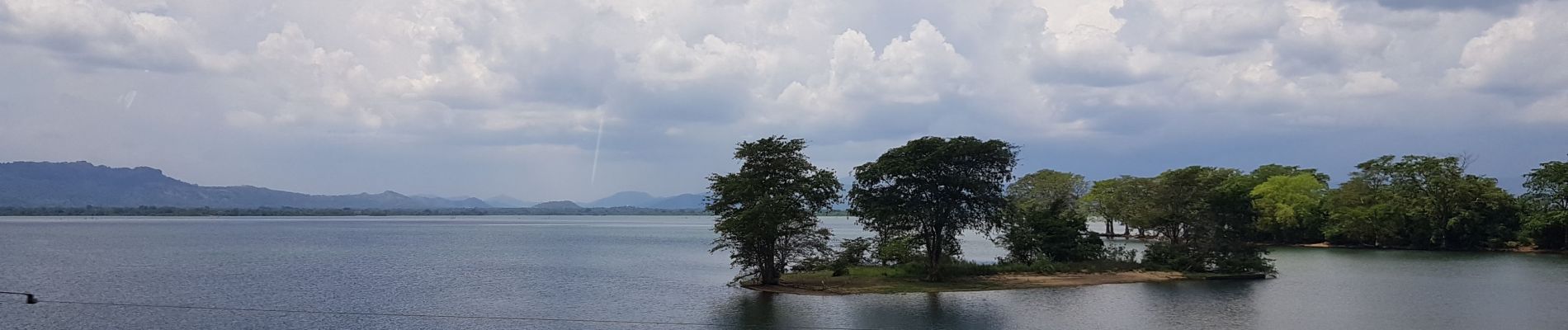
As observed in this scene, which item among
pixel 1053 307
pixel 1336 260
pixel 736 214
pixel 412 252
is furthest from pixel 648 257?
pixel 1336 260

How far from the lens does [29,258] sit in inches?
3164

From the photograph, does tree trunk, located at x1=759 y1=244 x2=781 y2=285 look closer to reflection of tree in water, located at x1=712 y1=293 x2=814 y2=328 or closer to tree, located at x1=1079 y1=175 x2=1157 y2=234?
reflection of tree in water, located at x1=712 y1=293 x2=814 y2=328

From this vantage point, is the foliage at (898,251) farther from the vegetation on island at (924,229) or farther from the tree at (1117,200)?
the tree at (1117,200)

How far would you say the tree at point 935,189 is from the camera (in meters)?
52.4

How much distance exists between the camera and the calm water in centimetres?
3847

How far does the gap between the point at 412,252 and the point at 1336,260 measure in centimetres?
7857

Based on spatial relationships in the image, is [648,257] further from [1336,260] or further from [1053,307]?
[1336,260]

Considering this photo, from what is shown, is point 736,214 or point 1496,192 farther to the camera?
point 1496,192

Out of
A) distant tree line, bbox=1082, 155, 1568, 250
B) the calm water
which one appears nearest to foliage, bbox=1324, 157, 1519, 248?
distant tree line, bbox=1082, 155, 1568, 250

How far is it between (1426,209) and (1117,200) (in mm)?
33414

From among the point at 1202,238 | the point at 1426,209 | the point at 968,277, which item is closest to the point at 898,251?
the point at 968,277

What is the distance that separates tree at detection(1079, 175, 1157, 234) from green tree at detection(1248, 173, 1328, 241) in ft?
38.8

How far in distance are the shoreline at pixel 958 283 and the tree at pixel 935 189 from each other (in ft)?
7.08

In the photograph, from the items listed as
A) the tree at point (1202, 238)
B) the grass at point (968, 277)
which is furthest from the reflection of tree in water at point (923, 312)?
the tree at point (1202, 238)
